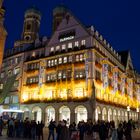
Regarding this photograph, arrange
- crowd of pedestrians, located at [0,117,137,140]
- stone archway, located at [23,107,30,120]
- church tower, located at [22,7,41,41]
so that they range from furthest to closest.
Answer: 1. church tower, located at [22,7,41,41]
2. stone archway, located at [23,107,30,120]
3. crowd of pedestrians, located at [0,117,137,140]

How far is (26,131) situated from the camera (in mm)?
22922

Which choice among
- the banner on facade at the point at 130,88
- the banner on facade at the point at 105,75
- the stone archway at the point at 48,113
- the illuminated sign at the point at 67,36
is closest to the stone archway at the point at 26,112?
the stone archway at the point at 48,113

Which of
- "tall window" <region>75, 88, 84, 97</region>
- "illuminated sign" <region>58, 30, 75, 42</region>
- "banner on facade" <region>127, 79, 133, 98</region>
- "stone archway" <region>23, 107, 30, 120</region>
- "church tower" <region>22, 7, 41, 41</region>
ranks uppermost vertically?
"church tower" <region>22, 7, 41, 41</region>

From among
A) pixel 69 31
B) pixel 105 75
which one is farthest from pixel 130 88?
pixel 69 31

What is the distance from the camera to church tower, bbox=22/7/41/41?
65.9 m

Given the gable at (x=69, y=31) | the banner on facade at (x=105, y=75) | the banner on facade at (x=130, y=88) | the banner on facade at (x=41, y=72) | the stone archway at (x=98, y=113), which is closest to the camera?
the stone archway at (x=98, y=113)

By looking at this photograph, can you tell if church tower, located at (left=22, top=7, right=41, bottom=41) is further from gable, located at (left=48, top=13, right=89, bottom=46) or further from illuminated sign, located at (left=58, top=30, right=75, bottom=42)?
illuminated sign, located at (left=58, top=30, right=75, bottom=42)

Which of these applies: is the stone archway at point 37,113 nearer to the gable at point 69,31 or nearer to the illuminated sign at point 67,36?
the gable at point 69,31

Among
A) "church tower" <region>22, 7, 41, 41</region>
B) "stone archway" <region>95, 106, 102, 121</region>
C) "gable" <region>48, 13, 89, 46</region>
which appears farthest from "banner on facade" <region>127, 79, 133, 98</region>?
"church tower" <region>22, 7, 41, 41</region>

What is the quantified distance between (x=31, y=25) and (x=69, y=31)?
74.4 feet

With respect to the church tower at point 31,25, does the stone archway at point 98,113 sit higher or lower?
lower

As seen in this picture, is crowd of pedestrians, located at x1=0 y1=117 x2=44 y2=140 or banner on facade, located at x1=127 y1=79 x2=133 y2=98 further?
banner on facade, located at x1=127 y1=79 x2=133 y2=98

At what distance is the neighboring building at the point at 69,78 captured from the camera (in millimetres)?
42531

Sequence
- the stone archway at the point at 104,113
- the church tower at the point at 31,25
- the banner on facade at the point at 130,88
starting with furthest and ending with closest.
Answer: the banner on facade at the point at 130,88
the church tower at the point at 31,25
the stone archway at the point at 104,113
